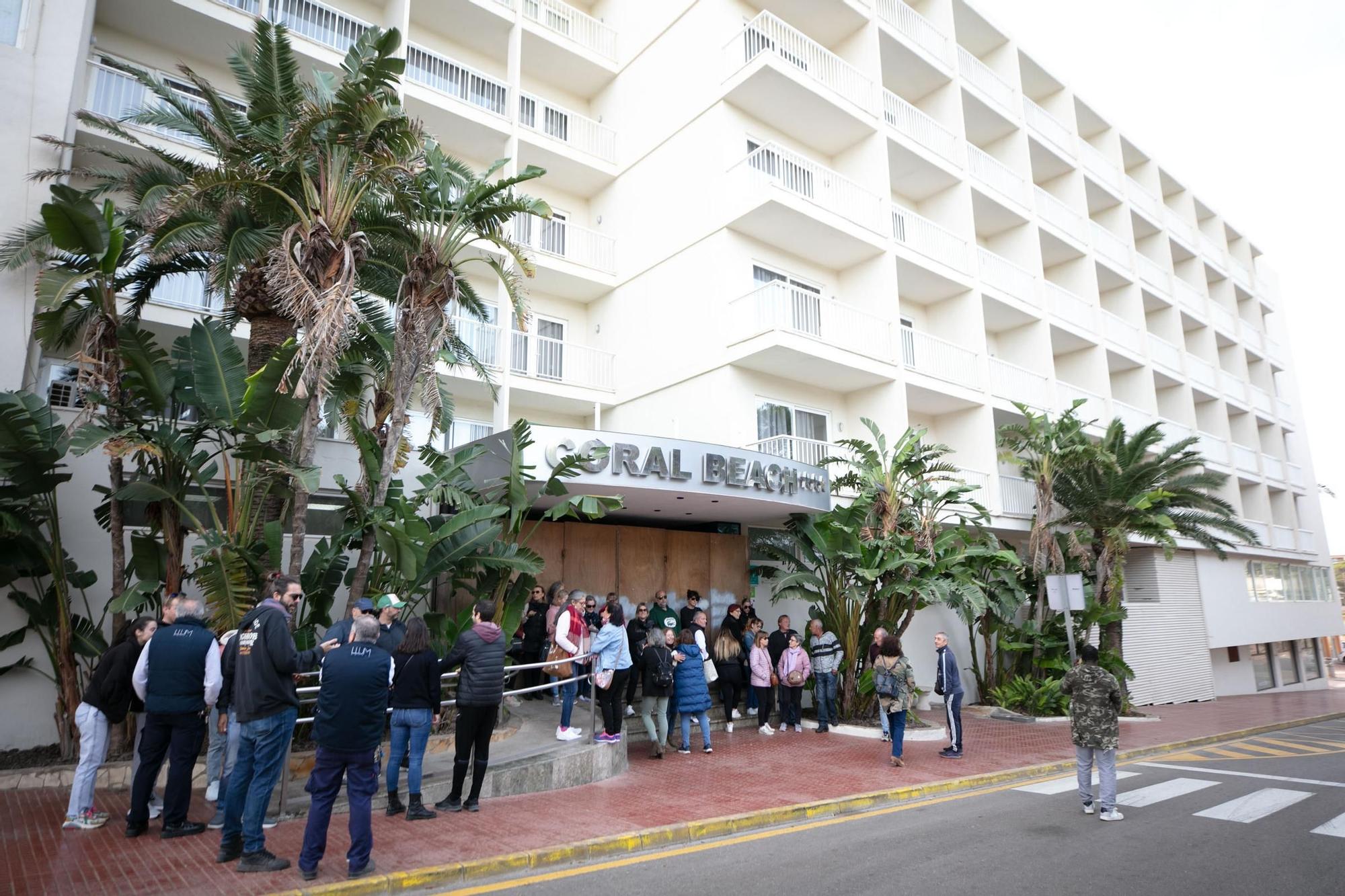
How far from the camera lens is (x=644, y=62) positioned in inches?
802

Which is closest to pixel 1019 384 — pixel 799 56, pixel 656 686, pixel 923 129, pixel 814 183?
pixel 923 129

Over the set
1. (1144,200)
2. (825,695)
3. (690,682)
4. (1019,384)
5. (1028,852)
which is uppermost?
(1144,200)

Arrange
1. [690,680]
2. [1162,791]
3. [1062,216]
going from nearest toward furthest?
[1162,791] → [690,680] → [1062,216]

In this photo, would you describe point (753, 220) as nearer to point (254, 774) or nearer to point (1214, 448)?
point (254, 774)

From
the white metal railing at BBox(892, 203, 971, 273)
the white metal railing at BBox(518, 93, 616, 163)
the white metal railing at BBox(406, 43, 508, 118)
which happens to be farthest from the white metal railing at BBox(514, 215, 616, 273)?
the white metal railing at BBox(892, 203, 971, 273)

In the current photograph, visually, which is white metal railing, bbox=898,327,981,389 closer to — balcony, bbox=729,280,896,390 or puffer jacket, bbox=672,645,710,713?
balcony, bbox=729,280,896,390

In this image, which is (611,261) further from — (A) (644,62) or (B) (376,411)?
(B) (376,411)

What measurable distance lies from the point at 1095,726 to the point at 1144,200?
2954cm

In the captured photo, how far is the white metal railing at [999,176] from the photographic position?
900 inches

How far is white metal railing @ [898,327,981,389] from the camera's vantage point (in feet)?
63.5

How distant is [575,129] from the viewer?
824 inches

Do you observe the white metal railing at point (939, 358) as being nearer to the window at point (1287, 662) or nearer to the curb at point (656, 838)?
the curb at point (656, 838)

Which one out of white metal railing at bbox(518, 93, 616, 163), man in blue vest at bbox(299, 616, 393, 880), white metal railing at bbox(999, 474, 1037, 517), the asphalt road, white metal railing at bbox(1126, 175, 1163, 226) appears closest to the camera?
man in blue vest at bbox(299, 616, 393, 880)

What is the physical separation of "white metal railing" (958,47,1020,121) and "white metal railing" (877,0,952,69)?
73cm
